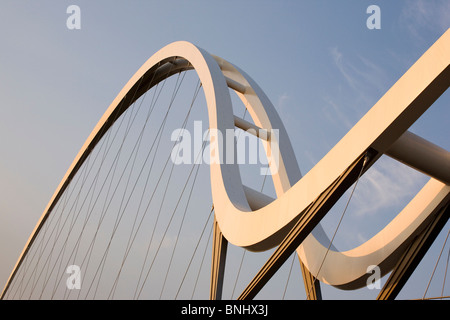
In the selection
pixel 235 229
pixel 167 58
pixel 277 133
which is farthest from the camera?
pixel 167 58

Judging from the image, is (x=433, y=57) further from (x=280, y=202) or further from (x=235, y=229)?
(x=235, y=229)

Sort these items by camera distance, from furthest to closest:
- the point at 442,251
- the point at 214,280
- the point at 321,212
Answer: the point at 214,280 < the point at 442,251 < the point at 321,212

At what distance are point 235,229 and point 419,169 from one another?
3283mm

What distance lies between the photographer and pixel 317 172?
6641 mm

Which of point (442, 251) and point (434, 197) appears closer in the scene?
point (442, 251)

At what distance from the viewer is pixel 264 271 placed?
25.9 ft

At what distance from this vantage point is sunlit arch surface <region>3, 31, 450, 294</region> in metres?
5.34

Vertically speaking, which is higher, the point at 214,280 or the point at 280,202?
the point at 214,280

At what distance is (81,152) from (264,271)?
52.5 ft

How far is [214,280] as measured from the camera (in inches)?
424

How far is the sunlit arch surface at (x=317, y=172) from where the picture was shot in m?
5.34

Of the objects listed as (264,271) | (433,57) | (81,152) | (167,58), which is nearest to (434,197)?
(264,271)
